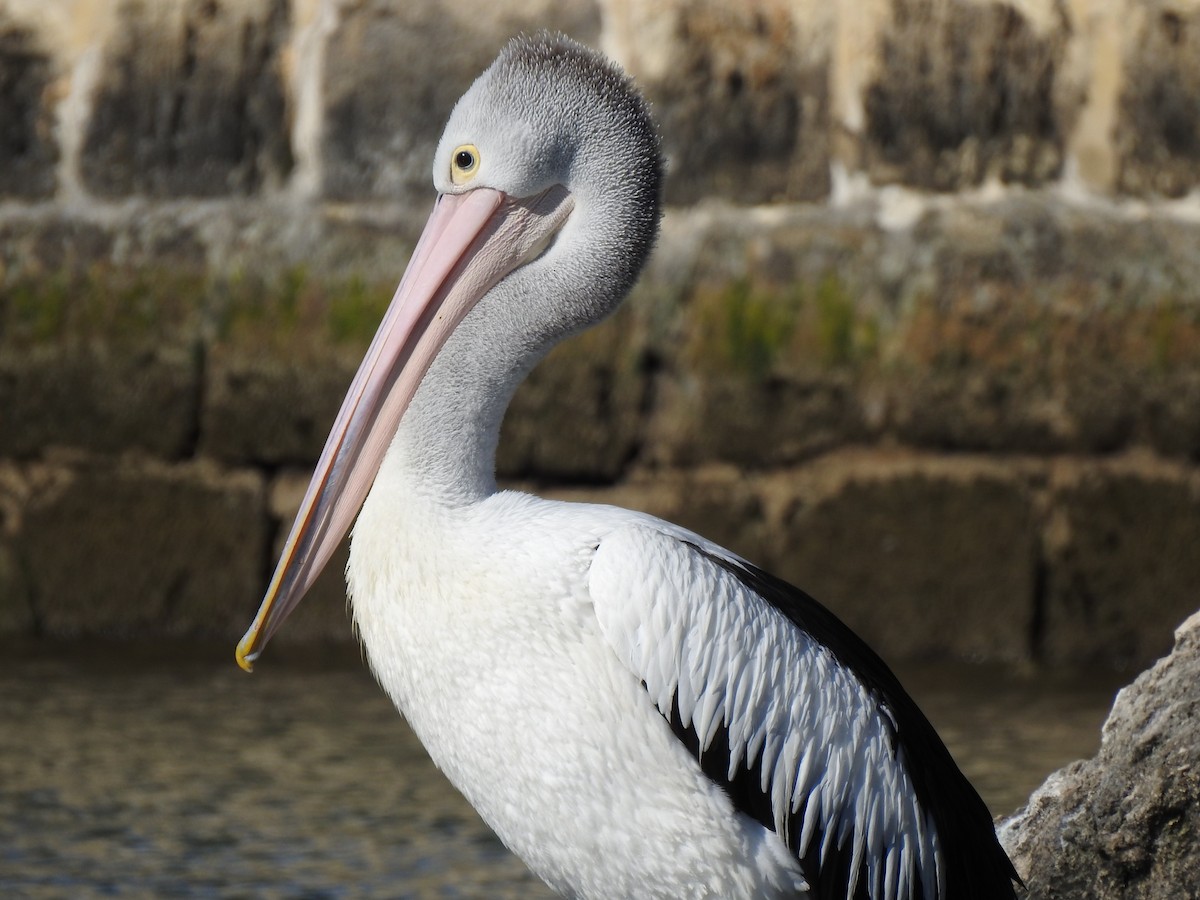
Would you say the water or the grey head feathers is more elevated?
the grey head feathers

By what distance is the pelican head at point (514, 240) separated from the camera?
3.17m

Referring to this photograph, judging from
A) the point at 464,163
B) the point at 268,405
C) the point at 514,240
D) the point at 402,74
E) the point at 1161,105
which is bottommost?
the point at 268,405

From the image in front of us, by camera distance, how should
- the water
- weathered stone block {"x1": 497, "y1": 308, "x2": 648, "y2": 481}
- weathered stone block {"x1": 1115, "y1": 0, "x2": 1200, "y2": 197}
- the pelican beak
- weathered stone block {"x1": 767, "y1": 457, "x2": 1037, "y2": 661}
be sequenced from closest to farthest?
1. the pelican beak
2. the water
3. weathered stone block {"x1": 1115, "y1": 0, "x2": 1200, "y2": 197}
4. weathered stone block {"x1": 767, "y1": 457, "x2": 1037, "y2": 661}
5. weathered stone block {"x1": 497, "y1": 308, "x2": 648, "y2": 481}

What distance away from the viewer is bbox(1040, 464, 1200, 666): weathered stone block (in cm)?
558

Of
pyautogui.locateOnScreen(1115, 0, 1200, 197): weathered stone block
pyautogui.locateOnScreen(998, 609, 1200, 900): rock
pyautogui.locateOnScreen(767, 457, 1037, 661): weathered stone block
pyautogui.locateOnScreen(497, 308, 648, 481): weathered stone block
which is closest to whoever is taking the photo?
pyautogui.locateOnScreen(998, 609, 1200, 900): rock

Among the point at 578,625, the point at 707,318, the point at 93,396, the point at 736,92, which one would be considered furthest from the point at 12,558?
the point at 578,625

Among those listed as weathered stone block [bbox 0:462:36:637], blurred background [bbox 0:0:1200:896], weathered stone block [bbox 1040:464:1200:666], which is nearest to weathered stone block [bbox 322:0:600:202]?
blurred background [bbox 0:0:1200:896]

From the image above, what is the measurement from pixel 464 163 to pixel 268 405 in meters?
2.69

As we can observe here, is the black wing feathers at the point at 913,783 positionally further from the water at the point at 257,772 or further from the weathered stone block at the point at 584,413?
the weathered stone block at the point at 584,413

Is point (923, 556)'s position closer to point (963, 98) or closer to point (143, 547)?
point (963, 98)

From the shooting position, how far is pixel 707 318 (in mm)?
5707

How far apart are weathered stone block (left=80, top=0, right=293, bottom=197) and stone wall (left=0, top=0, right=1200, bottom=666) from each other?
0.01 meters

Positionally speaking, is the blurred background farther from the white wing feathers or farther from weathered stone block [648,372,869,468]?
the white wing feathers

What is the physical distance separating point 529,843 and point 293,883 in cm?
118
